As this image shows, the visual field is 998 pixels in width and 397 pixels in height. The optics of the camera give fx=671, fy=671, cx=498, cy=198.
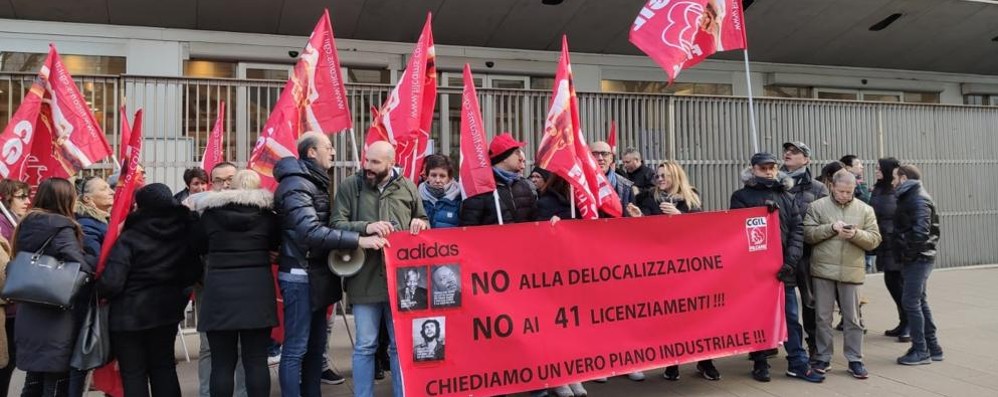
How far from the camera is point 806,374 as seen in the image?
5.48 metres

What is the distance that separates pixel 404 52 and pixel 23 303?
26.2ft

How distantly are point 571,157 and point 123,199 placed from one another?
3.02 m

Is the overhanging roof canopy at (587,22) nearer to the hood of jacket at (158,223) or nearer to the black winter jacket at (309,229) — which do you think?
the black winter jacket at (309,229)

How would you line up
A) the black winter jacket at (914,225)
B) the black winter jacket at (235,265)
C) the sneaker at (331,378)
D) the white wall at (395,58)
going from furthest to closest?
the white wall at (395,58) < the black winter jacket at (914,225) < the sneaker at (331,378) < the black winter jacket at (235,265)

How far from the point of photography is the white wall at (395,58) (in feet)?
32.2

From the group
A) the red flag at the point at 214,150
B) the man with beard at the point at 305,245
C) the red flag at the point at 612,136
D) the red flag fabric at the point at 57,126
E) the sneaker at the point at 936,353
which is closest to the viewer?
the man with beard at the point at 305,245

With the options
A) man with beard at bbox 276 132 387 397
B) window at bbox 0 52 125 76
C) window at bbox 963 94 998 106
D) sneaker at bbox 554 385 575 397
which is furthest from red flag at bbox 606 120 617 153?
window at bbox 963 94 998 106

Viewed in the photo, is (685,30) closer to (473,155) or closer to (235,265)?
(473,155)

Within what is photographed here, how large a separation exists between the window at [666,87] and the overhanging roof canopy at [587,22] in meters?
0.65

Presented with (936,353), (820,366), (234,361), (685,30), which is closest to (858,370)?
(820,366)

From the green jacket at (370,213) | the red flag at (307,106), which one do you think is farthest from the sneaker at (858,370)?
the red flag at (307,106)

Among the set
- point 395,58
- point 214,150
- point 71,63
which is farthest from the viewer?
point 395,58

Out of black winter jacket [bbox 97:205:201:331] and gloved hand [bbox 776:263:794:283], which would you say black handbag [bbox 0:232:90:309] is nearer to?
black winter jacket [bbox 97:205:201:331]

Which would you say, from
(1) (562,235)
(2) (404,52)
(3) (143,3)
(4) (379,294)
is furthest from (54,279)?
(2) (404,52)
